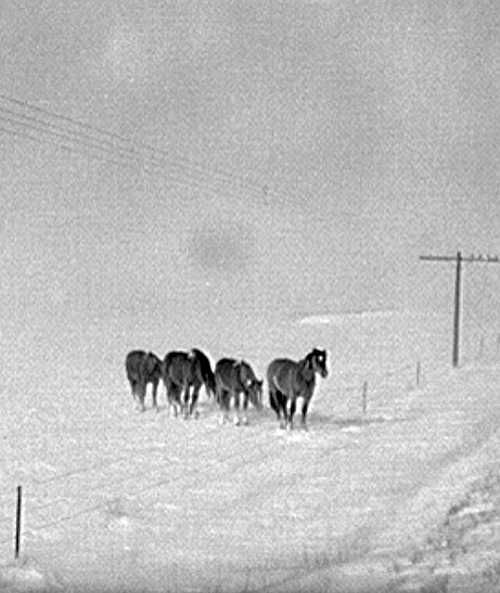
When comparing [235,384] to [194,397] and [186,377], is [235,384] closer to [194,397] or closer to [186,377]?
[194,397]

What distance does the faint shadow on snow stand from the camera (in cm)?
1062

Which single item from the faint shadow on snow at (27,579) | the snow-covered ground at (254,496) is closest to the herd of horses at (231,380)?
the snow-covered ground at (254,496)

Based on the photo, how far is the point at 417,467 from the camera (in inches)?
732

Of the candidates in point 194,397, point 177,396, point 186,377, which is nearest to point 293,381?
point 194,397

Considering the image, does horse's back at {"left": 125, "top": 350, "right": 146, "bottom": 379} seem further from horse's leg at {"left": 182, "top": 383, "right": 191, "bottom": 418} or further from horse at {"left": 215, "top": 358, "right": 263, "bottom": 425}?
horse at {"left": 215, "top": 358, "right": 263, "bottom": 425}

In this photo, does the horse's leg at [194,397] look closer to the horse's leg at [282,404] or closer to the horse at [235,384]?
the horse at [235,384]

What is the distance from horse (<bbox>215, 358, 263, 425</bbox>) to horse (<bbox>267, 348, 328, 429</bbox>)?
3.18 ft

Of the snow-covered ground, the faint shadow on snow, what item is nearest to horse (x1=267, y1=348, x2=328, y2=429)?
the snow-covered ground

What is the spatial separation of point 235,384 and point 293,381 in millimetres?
1860

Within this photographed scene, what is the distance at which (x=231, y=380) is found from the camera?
24.5 metres

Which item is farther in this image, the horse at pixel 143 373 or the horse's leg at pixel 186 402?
the horse at pixel 143 373

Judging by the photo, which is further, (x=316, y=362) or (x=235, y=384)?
(x=235, y=384)

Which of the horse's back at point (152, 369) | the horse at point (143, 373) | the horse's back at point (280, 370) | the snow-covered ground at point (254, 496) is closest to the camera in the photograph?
the snow-covered ground at point (254, 496)

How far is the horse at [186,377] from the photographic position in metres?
25.6
